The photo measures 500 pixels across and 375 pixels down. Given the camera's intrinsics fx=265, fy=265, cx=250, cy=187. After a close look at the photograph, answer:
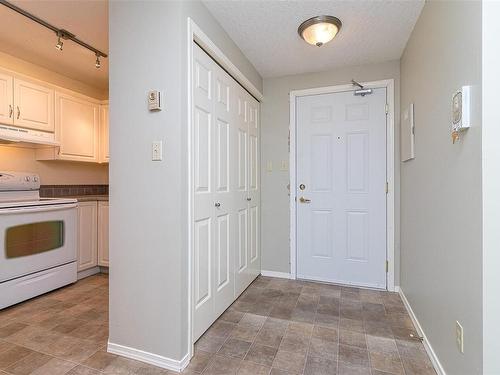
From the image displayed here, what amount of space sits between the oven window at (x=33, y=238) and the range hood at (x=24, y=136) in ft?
2.66

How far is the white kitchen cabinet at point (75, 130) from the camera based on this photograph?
9.76 ft

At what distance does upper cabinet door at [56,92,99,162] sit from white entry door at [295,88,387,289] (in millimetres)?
2567

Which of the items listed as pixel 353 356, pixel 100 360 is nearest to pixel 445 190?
pixel 353 356

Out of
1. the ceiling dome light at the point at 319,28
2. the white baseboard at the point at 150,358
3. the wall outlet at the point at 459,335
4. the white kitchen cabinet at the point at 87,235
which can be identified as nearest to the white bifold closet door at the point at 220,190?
the white baseboard at the point at 150,358

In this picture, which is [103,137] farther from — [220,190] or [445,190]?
[445,190]

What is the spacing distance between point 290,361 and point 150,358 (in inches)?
33.6

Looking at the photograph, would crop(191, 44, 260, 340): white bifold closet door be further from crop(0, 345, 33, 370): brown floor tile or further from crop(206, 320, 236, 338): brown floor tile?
crop(0, 345, 33, 370): brown floor tile

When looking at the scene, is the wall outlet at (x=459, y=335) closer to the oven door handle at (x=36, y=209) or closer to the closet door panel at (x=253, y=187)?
the closet door panel at (x=253, y=187)

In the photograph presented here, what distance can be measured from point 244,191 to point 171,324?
1.42 m

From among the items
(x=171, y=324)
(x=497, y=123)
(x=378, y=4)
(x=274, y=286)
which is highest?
(x=378, y=4)

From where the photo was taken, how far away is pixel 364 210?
280cm

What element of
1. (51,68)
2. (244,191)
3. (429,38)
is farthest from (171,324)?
(51,68)

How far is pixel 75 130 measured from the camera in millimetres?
3148

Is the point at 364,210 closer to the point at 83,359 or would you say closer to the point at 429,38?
the point at 429,38
